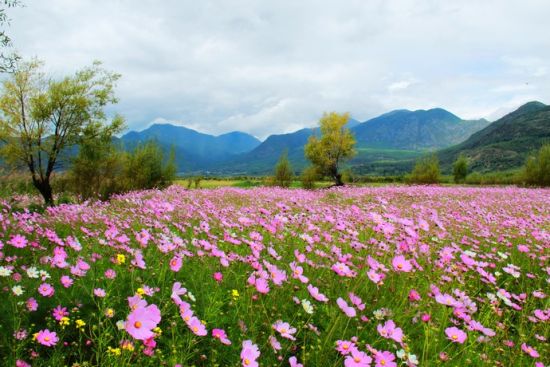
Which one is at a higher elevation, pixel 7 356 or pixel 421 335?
pixel 7 356

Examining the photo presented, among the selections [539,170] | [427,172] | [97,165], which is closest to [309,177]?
[427,172]

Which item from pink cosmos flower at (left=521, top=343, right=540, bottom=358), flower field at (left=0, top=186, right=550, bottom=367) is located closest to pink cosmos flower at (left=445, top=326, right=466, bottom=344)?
flower field at (left=0, top=186, right=550, bottom=367)

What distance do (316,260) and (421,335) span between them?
1181mm

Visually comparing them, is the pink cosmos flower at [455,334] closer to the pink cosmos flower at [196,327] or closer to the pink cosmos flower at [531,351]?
the pink cosmos flower at [531,351]

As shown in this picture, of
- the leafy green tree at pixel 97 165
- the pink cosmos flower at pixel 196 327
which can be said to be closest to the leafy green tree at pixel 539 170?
the leafy green tree at pixel 97 165

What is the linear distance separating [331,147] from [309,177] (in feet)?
16.5

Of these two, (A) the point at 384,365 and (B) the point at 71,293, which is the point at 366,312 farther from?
(B) the point at 71,293

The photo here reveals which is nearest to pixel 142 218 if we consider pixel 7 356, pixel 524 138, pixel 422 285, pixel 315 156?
pixel 7 356

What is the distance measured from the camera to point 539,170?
33.4m

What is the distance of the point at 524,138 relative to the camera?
181m

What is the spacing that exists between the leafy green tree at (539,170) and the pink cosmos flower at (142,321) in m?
40.1

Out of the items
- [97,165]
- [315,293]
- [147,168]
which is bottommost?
[315,293]

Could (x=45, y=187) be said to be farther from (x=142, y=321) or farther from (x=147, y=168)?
(x=142, y=321)

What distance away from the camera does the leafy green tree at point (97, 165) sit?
19625 millimetres
